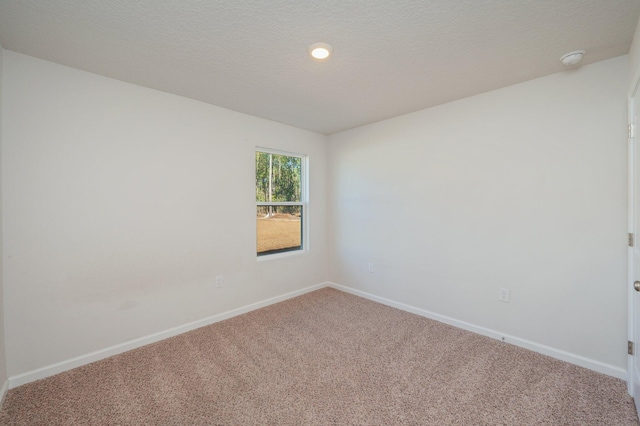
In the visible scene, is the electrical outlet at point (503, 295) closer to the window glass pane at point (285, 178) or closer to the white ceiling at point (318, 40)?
the white ceiling at point (318, 40)

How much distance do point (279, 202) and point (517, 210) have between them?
8.63 feet

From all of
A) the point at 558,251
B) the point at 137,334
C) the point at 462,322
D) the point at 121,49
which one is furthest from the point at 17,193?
the point at 558,251

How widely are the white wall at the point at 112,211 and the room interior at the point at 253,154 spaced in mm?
12

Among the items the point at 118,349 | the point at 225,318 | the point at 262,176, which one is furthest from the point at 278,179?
the point at 118,349

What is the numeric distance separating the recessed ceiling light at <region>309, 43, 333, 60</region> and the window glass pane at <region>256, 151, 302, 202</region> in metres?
1.71

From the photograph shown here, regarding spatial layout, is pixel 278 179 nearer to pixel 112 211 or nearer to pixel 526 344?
pixel 112 211

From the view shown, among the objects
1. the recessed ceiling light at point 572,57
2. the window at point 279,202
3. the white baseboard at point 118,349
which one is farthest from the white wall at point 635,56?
the white baseboard at point 118,349

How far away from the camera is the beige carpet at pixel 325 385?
1655 millimetres

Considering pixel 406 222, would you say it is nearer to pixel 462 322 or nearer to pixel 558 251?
pixel 462 322

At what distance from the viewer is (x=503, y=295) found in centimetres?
254

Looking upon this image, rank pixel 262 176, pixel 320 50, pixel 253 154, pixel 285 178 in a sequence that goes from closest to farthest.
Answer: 1. pixel 320 50
2. pixel 253 154
3. pixel 262 176
4. pixel 285 178

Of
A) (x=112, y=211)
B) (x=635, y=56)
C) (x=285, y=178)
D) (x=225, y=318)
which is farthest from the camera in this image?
(x=285, y=178)

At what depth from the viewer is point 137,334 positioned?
8.11 ft

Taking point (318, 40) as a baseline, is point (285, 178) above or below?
below
